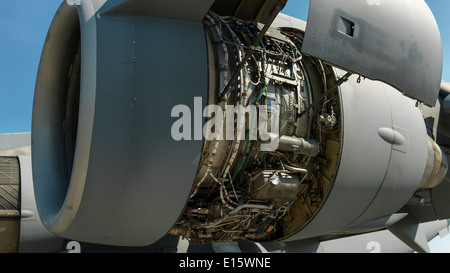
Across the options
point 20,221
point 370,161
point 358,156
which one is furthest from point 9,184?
point 370,161

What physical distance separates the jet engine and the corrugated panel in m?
1.93

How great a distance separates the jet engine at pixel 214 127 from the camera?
291cm

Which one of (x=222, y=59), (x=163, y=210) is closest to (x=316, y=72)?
(x=222, y=59)

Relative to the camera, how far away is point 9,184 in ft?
17.9

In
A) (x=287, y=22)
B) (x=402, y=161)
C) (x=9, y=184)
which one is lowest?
(x=9, y=184)

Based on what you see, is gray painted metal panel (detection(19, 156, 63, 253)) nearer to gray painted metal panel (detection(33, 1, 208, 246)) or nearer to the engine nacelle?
the engine nacelle

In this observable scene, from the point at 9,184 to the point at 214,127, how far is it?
370 cm

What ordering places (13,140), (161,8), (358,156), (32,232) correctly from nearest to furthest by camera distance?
(161,8) < (358,156) < (32,232) < (13,140)

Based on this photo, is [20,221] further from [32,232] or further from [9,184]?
[9,184]

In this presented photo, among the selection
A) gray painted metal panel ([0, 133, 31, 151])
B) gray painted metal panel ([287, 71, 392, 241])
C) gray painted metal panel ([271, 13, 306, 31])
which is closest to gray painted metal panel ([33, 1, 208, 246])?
gray painted metal panel ([287, 71, 392, 241])

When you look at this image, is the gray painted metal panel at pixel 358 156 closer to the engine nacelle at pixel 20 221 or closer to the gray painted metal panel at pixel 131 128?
the gray painted metal panel at pixel 131 128

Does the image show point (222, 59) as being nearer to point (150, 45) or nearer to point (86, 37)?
point (150, 45)

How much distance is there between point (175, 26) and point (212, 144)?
100cm

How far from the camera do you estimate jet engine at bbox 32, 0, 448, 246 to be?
9.56ft
